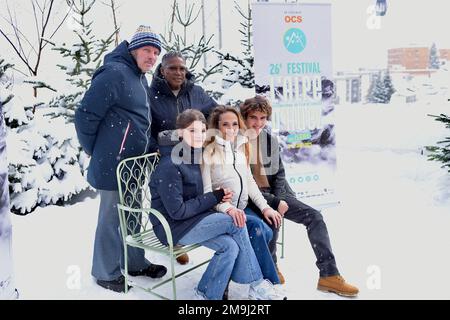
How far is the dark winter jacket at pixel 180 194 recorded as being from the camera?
2793mm

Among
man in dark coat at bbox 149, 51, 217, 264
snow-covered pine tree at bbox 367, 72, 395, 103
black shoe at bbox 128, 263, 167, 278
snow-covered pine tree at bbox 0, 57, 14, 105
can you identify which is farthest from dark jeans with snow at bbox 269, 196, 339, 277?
snow-covered pine tree at bbox 367, 72, 395, 103

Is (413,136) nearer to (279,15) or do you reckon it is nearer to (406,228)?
(406,228)

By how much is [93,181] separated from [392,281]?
237cm

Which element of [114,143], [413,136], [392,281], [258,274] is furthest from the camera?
[413,136]

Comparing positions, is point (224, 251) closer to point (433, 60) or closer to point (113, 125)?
point (113, 125)

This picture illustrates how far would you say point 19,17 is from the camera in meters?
5.78

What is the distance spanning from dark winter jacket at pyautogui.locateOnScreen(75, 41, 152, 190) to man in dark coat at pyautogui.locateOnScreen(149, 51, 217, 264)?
6.3 inches

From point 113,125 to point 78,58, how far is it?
2.81 metres

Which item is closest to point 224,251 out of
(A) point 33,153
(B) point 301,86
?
(B) point 301,86

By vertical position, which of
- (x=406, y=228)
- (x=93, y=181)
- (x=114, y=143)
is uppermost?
(x=114, y=143)

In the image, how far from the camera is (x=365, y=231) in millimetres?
4766

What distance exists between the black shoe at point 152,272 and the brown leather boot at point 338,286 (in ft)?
3.96

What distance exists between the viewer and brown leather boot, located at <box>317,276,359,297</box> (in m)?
3.10

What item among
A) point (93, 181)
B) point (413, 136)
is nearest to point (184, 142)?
point (93, 181)
